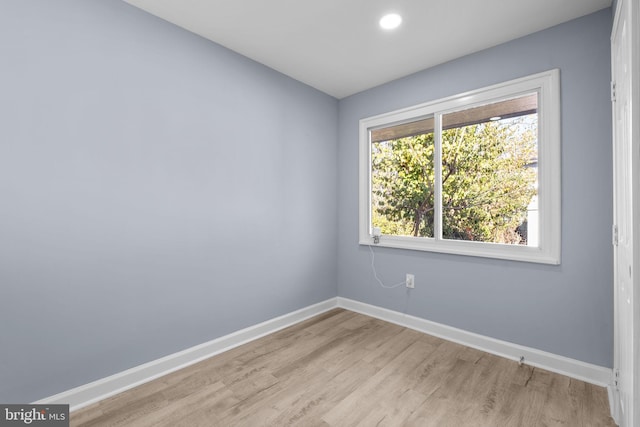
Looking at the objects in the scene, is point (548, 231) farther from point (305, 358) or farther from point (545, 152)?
point (305, 358)

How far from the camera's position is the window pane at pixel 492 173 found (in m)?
2.33

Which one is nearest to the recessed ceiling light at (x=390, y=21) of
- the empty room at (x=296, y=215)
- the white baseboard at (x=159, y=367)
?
the empty room at (x=296, y=215)

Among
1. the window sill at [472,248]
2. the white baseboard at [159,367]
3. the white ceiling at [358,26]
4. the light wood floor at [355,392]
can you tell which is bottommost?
the light wood floor at [355,392]

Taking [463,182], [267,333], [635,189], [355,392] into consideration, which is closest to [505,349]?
[355,392]

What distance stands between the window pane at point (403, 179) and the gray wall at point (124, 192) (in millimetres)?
1141

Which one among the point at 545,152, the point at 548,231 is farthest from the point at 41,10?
the point at 548,231

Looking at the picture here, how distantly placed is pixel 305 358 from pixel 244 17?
2.61 m

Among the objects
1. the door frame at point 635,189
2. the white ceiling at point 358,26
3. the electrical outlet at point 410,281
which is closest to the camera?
the door frame at point 635,189

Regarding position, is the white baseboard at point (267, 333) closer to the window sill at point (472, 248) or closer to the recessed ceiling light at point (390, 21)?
the window sill at point (472, 248)

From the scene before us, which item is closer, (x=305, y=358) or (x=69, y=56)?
(x=69, y=56)

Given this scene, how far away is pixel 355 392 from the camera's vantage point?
1900 millimetres

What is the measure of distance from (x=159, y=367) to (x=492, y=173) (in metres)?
3.04

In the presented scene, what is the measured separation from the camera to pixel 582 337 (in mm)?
2037

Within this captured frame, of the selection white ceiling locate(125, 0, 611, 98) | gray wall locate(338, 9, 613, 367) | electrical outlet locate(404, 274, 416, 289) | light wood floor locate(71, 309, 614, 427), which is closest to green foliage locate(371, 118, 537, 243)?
gray wall locate(338, 9, 613, 367)
